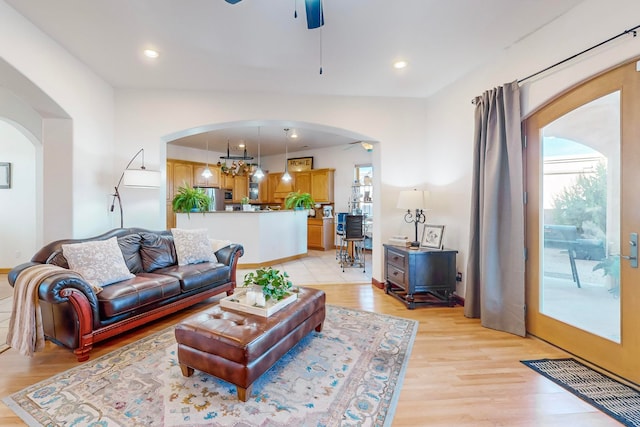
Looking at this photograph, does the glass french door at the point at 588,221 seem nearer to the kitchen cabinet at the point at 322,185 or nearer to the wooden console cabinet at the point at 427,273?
the wooden console cabinet at the point at 427,273

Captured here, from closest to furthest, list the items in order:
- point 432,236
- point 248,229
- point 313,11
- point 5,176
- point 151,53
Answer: point 313,11, point 151,53, point 432,236, point 5,176, point 248,229

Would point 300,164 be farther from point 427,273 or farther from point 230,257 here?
point 427,273

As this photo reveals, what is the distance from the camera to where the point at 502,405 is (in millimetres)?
1854

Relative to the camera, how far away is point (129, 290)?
2.76 metres

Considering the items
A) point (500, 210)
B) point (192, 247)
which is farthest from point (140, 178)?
point (500, 210)

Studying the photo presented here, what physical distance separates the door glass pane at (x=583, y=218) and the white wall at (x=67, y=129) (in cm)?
499

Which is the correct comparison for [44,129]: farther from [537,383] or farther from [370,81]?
Answer: [537,383]

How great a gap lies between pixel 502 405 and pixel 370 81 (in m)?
3.72

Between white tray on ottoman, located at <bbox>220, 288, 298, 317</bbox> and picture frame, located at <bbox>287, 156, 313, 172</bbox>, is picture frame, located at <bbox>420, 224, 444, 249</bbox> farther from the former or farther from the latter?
picture frame, located at <bbox>287, 156, 313, 172</bbox>

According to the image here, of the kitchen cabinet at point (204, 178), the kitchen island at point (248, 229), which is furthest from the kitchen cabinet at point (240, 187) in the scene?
the kitchen island at point (248, 229)

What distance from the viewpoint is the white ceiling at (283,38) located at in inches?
95.1

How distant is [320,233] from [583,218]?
6.30 meters

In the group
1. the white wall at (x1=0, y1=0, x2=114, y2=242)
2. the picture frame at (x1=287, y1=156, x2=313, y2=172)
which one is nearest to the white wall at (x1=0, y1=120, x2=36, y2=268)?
the white wall at (x1=0, y1=0, x2=114, y2=242)

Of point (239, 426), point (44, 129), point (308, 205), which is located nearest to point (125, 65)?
point (44, 129)
